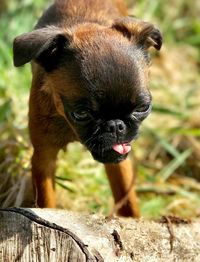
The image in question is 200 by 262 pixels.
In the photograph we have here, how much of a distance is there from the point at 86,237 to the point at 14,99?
3314mm

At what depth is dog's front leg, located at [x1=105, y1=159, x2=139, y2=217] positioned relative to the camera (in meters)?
5.88

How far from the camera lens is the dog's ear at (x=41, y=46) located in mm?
4359

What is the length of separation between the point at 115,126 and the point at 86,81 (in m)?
0.33

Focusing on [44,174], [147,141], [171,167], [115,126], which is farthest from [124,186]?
[147,141]

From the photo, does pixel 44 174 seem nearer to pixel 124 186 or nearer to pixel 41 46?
pixel 124 186

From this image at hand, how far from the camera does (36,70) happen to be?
16.9 ft

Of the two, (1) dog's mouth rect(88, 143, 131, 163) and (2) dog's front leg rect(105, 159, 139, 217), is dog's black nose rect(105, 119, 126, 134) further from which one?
(2) dog's front leg rect(105, 159, 139, 217)

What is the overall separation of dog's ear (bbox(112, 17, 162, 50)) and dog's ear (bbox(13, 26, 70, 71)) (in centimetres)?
41

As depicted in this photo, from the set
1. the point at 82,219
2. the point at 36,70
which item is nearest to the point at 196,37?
the point at 36,70

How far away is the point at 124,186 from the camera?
232 inches

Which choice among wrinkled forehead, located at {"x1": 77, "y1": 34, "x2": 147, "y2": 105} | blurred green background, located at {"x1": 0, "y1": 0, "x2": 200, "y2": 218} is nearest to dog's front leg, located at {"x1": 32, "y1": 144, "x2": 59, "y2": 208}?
blurred green background, located at {"x1": 0, "y1": 0, "x2": 200, "y2": 218}

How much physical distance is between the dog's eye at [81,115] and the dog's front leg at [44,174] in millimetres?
784

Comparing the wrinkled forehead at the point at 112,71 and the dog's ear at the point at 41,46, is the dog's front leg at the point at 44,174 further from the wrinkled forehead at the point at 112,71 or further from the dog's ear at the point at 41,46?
the wrinkled forehead at the point at 112,71

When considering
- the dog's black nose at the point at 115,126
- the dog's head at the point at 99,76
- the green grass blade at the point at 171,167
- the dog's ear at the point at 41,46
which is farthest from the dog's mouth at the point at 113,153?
the green grass blade at the point at 171,167
